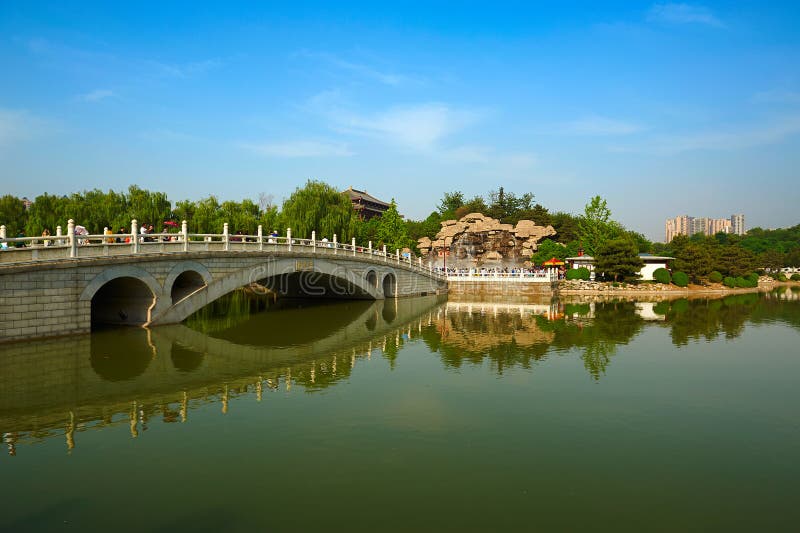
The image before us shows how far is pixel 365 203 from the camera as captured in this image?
259 feet

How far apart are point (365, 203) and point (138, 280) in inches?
2375

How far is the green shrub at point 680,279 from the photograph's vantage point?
46.4m

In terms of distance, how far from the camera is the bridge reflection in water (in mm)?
10711

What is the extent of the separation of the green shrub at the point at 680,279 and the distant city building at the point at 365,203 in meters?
40.5

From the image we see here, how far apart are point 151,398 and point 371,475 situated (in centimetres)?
622

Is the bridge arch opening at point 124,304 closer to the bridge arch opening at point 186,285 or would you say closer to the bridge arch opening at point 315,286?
the bridge arch opening at point 186,285

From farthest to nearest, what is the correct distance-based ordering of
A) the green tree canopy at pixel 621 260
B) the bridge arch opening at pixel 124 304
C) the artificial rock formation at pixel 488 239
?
1. the artificial rock formation at pixel 488 239
2. the green tree canopy at pixel 621 260
3. the bridge arch opening at pixel 124 304

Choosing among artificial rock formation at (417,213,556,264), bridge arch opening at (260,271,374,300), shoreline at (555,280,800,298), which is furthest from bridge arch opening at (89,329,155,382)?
artificial rock formation at (417,213,556,264)

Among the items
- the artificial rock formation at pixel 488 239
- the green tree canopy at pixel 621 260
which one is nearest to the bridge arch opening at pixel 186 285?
the green tree canopy at pixel 621 260

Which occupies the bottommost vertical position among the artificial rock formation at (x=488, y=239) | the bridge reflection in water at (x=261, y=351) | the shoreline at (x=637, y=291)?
the bridge reflection in water at (x=261, y=351)

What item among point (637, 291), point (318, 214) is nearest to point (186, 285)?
point (318, 214)

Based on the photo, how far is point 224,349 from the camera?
56.2 feet

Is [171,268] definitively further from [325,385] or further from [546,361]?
[546,361]

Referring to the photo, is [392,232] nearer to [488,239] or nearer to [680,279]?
[488,239]
